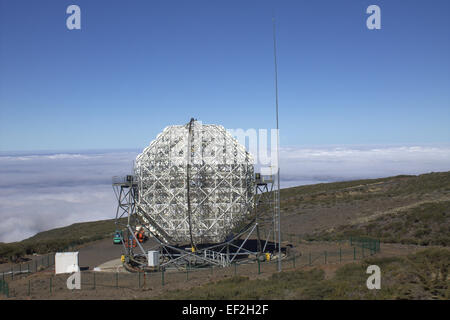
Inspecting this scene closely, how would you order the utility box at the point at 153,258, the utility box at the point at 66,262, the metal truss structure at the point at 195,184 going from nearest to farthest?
the metal truss structure at the point at 195,184
the utility box at the point at 153,258
the utility box at the point at 66,262

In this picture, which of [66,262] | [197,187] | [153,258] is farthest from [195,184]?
[66,262]

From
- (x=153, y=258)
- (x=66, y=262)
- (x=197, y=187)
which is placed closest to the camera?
(x=197, y=187)

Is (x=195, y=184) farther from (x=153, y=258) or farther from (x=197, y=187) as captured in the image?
(x=153, y=258)

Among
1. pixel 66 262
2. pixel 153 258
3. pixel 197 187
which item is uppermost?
pixel 197 187

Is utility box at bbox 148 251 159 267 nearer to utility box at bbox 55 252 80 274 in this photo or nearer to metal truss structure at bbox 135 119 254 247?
metal truss structure at bbox 135 119 254 247

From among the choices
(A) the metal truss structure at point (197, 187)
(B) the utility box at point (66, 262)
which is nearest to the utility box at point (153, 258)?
(A) the metal truss structure at point (197, 187)

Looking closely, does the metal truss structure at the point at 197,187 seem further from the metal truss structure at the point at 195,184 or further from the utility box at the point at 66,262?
the utility box at the point at 66,262

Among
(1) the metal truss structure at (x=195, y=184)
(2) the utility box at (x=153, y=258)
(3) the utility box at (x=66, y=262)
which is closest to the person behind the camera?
(1) the metal truss structure at (x=195, y=184)

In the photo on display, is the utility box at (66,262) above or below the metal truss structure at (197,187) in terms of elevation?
below

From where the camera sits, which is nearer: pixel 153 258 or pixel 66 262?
pixel 153 258

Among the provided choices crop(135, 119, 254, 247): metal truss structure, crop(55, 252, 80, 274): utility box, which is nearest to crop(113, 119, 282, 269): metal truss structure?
crop(135, 119, 254, 247): metal truss structure

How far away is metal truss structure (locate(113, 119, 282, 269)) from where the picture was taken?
2634cm

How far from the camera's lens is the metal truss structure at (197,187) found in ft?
86.4

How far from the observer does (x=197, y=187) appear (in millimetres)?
26141
